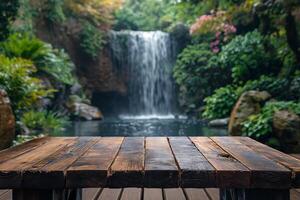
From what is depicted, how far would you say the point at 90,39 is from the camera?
14.8m

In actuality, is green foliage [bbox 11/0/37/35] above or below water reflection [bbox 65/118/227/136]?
above

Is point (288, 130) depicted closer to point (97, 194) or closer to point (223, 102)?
point (97, 194)

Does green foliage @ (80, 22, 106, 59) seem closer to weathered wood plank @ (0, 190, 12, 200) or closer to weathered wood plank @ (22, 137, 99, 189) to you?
weathered wood plank @ (0, 190, 12, 200)

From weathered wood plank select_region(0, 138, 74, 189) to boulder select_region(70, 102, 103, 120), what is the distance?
10788 mm

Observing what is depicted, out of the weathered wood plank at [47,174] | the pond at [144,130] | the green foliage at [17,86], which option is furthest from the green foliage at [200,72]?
the weathered wood plank at [47,174]

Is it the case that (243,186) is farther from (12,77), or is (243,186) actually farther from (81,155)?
A: (12,77)

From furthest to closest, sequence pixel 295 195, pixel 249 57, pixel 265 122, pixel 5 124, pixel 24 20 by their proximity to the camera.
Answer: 1. pixel 24 20
2. pixel 249 57
3. pixel 265 122
4. pixel 5 124
5. pixel 295 195

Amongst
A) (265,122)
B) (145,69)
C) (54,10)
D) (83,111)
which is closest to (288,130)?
(265,122)

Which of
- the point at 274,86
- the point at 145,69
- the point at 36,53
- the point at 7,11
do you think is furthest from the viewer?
the point at 145,69

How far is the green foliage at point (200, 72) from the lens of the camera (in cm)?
1300

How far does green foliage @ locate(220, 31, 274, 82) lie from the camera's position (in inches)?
402

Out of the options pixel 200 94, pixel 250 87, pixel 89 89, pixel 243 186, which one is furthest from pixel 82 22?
pixel 243 186

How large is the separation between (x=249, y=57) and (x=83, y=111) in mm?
6031

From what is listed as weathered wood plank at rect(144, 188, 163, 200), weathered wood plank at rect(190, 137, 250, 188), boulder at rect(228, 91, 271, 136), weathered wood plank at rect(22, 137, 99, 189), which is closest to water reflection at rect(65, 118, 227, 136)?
boulder at rect(228, 91, 271, 136)
